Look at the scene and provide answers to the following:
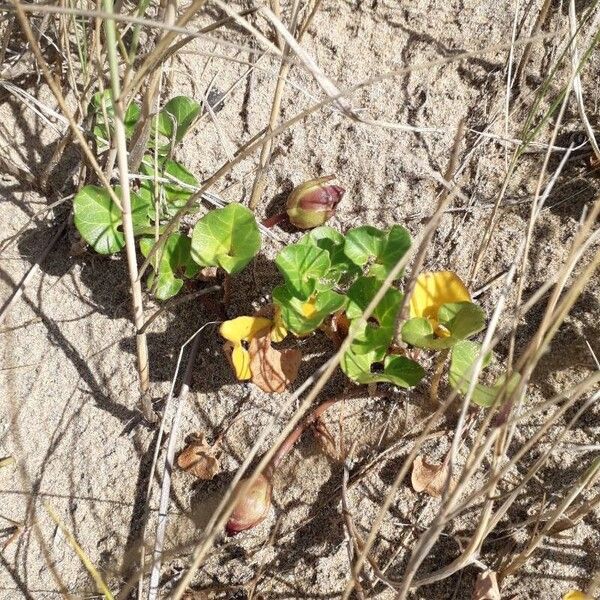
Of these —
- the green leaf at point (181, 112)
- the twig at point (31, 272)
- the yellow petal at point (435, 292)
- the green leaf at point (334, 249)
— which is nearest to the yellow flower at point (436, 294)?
the yellow petal at point (435, 292)

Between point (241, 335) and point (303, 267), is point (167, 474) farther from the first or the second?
point (303, 267)

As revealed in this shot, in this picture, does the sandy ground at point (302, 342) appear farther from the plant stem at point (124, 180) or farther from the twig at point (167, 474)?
the plant stem at point (124, 180)

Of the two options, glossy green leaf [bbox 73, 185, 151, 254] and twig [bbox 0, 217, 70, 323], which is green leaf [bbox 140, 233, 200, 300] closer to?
glossy green leaf [bbox 73, 185, 151, 254]

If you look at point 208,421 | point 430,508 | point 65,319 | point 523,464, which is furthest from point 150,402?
point 523,464

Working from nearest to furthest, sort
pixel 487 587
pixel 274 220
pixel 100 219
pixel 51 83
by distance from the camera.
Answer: pixel 51 83 < pixel 487 587 < pixel 100 219 < pixel 274 220

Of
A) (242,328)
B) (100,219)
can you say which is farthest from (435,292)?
(100,219)
